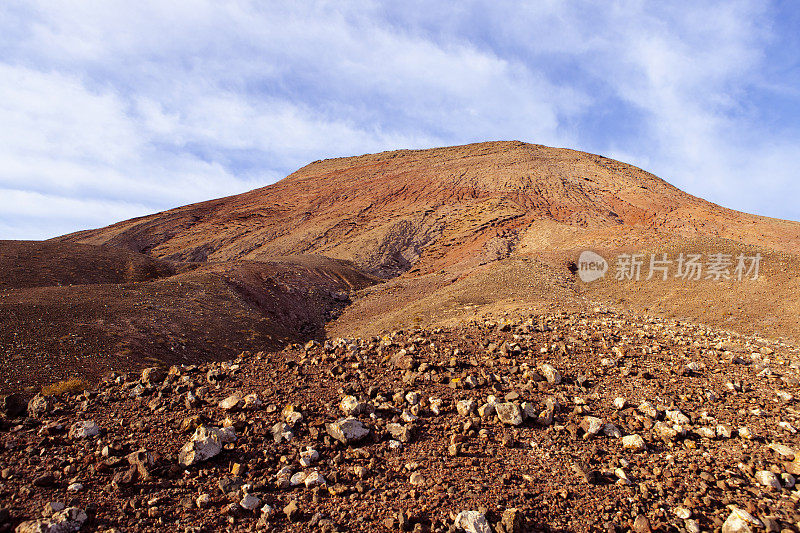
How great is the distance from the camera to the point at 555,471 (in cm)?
382

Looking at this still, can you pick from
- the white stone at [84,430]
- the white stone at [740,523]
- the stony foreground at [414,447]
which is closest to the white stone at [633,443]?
the stony foreground at [414,447]

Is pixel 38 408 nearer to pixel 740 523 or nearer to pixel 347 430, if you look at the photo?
pixel 347 430

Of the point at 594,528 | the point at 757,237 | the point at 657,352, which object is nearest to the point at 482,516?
the point at 594,528

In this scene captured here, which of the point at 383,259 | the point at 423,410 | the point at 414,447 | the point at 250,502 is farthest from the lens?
the point at 383,259

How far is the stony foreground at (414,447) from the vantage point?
3.26m

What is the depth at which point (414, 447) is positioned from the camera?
4086 mm

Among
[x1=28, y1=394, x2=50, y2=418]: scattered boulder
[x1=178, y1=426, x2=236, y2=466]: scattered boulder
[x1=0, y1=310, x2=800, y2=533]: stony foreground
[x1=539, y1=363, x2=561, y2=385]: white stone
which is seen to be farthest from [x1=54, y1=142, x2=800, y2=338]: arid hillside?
[x1=28, y1=394, x2=50, y2=418]: scattered boulder

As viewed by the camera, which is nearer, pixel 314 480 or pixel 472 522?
pixel 472 522

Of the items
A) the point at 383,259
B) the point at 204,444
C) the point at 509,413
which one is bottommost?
the point at 204,444

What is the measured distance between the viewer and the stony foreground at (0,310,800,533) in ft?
10.7

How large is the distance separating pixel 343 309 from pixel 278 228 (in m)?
23.9

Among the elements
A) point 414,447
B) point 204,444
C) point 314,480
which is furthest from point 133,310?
point 414,447

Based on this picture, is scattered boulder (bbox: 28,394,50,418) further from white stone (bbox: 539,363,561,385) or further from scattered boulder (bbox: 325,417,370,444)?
white stone (bbox: 539,363,561,385)

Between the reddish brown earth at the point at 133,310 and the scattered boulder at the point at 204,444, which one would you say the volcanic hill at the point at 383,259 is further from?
the scattered boulder at the point at 204,444
